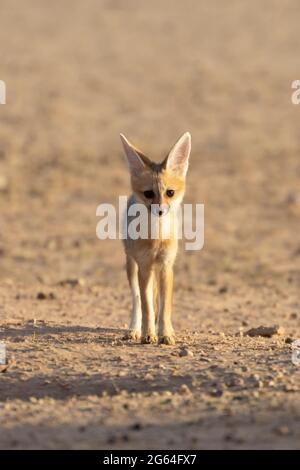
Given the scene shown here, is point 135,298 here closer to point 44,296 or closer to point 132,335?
point 132,335

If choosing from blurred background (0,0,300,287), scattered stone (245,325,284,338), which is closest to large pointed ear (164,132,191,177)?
scattered stone (245,325,284,338)

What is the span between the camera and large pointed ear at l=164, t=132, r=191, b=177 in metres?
7.02

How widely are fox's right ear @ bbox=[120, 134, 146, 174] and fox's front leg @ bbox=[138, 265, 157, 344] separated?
2.34 ft

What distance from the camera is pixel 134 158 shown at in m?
7.01

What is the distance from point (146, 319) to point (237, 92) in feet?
54.6

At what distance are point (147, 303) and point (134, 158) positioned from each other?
1.05 metres

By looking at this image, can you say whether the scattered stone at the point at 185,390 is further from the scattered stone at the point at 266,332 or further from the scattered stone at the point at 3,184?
the scattered stone at the point at 3,184

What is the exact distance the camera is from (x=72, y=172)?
56.0 ft

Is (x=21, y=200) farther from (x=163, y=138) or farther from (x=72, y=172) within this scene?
(x=163, y=138)

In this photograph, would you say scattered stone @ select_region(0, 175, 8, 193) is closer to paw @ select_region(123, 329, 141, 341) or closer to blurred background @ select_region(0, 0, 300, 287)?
blurred background @ select_region(0, 0, 300, 287)

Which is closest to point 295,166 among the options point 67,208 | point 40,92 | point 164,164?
point 67,208

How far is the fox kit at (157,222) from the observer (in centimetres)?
692

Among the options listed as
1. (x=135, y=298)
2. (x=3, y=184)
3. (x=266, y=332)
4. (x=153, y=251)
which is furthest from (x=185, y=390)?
(x=3, y=184)

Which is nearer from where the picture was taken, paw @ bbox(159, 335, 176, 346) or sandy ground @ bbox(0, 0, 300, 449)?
sandy ground @ bbox(0, 0, 300, 449)
